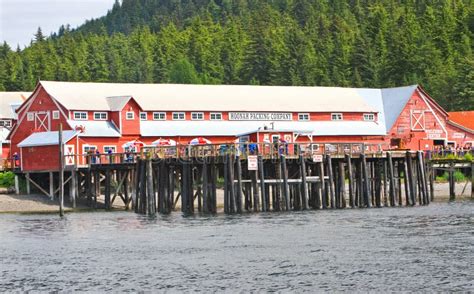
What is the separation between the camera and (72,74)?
167 meters

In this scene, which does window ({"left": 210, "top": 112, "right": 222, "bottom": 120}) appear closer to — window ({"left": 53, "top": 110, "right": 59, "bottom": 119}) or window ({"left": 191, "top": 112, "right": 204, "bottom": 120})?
window ({"left": 191, "top": 112, "right": 204, "bottom": 120})

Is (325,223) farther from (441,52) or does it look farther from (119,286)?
(441,52)

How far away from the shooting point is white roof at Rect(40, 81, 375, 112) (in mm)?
87875

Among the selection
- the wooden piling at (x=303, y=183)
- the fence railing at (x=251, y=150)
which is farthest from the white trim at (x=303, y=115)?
the wooden piling at (x=303, y=183)

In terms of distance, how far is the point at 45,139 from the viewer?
82312mm

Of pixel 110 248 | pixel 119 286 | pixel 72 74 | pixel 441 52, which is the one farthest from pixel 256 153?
pixel 72 74

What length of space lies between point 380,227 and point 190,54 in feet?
447

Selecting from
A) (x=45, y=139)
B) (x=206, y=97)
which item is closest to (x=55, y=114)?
(x=45, y=139)

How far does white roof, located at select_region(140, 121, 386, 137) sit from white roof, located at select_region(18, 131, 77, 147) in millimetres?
7131

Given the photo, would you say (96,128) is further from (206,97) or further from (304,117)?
(304,117)

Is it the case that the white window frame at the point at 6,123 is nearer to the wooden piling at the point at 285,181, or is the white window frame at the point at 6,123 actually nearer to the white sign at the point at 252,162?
the white sign at the point at 252,162

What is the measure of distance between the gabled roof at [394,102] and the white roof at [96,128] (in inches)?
1041

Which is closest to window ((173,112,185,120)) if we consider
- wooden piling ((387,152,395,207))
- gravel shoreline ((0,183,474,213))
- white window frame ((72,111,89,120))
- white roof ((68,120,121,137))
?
white roof ((68,120,121,137))

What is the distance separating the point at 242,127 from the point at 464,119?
2716 cm
